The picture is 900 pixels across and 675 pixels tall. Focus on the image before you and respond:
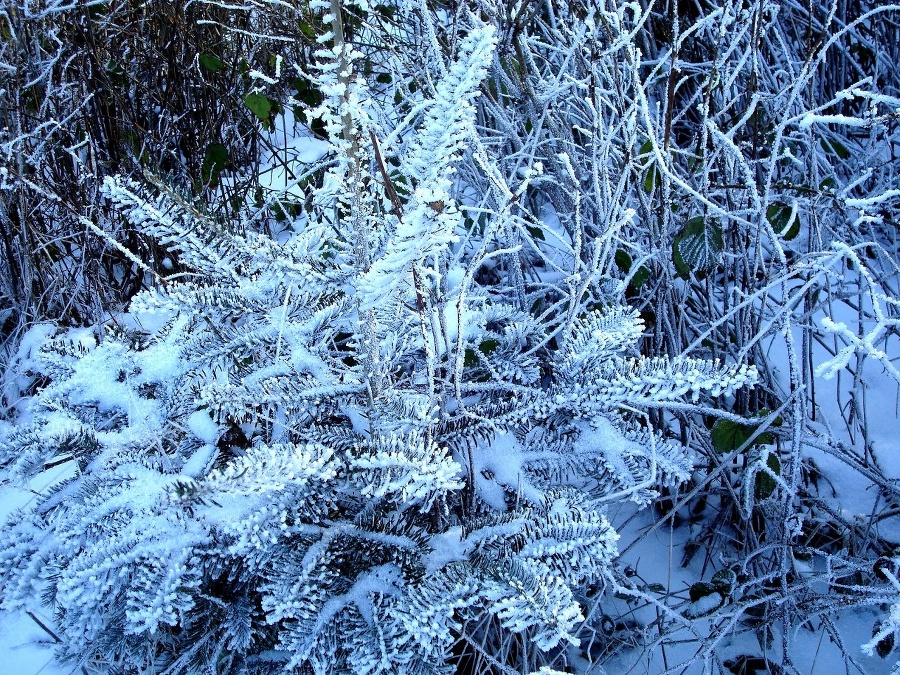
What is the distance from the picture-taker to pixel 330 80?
0.74m

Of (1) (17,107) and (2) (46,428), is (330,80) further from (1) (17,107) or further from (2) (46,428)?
(1) (17,107)

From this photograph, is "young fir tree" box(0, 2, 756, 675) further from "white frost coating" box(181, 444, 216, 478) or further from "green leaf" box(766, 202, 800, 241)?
"green leaf" box(766, 202, 800, 241)

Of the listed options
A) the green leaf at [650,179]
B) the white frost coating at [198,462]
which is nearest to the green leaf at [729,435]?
the green leaf at [650,179]

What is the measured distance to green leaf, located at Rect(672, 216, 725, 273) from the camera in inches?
55.9

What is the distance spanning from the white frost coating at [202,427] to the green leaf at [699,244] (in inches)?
40.1

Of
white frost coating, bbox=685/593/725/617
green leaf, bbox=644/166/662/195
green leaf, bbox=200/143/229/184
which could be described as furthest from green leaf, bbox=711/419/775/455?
green leaf, bbox=200/143/229/184

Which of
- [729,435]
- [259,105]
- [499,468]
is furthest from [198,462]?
[259,105]

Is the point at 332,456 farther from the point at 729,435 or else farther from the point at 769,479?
the point at 769,479

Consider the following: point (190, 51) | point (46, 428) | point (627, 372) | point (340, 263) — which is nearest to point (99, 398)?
point (46, 428)

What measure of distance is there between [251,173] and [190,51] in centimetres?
48

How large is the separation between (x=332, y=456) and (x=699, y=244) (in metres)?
0.92

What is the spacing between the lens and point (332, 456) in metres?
1.03

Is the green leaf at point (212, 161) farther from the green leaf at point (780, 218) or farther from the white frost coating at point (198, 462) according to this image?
the green leaf at point (780, 218)

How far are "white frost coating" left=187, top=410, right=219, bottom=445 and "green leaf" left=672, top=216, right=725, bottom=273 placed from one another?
102cm
